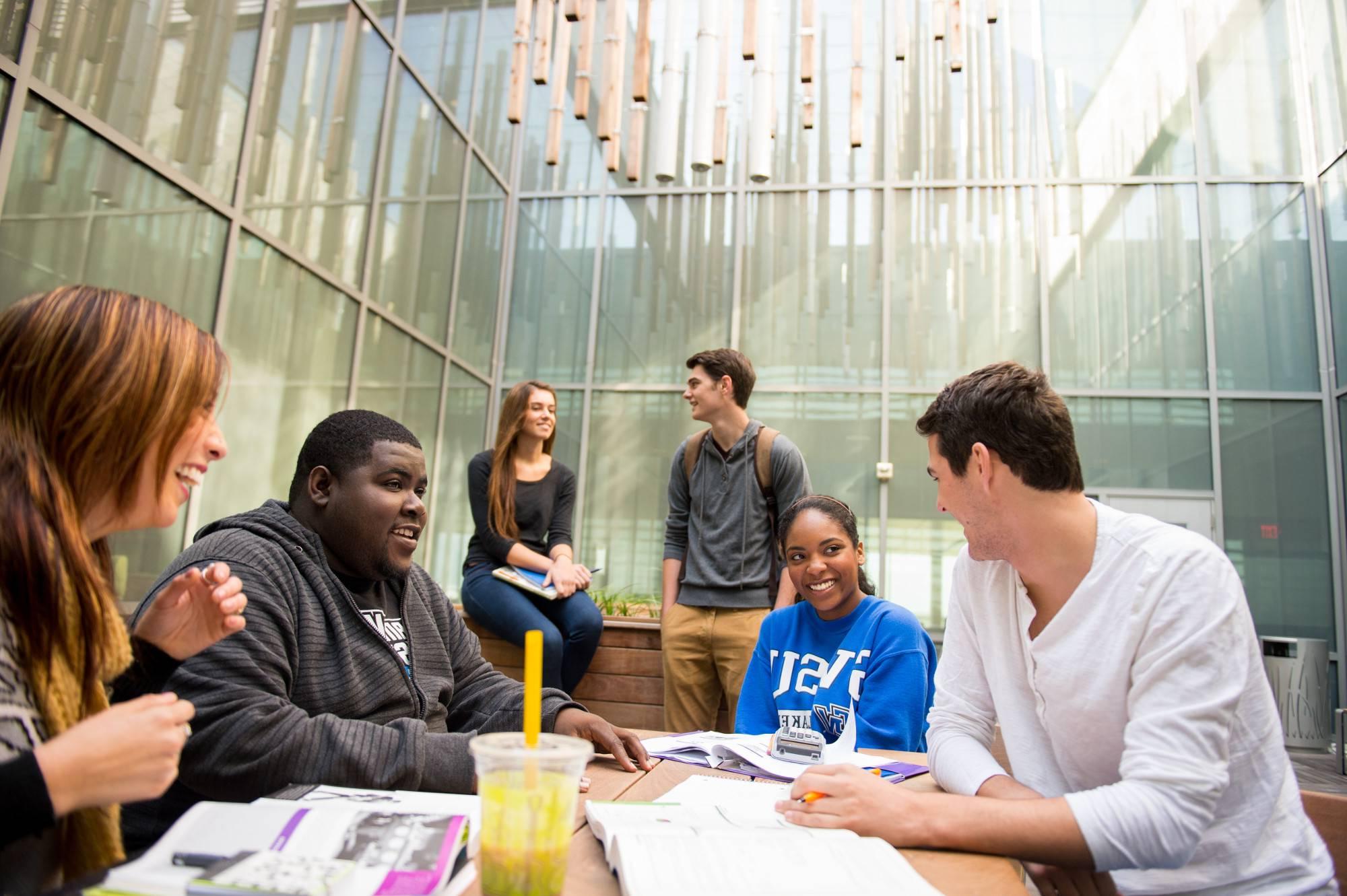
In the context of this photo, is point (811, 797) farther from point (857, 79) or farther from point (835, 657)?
point (857, 79)

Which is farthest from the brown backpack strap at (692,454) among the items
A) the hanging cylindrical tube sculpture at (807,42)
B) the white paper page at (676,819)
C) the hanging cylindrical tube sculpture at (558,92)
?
the white paper page at (676,819)

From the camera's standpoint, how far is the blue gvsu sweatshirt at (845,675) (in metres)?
2.32

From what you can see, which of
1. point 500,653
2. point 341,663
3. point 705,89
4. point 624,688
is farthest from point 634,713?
point 705,89

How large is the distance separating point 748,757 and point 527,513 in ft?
9.05

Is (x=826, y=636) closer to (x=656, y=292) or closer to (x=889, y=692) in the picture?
(x=889, y=692)

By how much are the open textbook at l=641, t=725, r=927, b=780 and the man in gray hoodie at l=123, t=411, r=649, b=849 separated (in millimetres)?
141

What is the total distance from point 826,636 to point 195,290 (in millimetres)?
3795

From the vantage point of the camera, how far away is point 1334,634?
23.2 feet

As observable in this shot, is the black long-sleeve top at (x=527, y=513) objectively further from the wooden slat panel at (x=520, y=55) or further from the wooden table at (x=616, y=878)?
the wooden table at (x=616, y=878)

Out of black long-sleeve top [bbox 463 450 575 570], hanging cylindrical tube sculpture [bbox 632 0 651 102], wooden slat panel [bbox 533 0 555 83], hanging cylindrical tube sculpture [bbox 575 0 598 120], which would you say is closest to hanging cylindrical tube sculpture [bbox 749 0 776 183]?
hanging cylindrical tube sculpture [bbox 632 0 651 102]

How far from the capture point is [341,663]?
66.1 inches

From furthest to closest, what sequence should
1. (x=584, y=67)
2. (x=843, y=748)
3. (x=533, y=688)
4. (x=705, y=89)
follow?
(x=584, y=67)
(x=705, y=89)
(x=843, y=748)
(x=533, y=688)

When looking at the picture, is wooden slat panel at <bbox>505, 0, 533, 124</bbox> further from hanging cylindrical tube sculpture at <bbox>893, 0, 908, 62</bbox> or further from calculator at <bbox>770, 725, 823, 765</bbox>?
calculator at <bbox>770, 725, 823, 765</bbox>

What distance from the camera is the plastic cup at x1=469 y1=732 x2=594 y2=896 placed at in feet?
2.83
